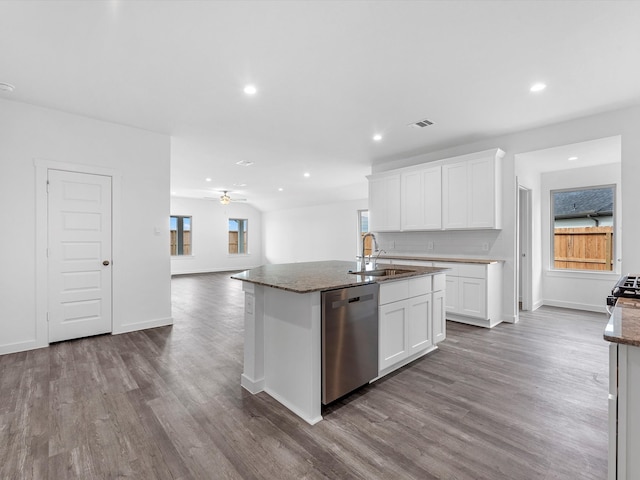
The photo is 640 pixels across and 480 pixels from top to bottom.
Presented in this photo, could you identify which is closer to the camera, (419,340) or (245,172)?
(419,340)

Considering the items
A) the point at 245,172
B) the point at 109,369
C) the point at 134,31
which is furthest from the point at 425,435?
the point at 245,172

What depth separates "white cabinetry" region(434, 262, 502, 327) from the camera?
166 inches

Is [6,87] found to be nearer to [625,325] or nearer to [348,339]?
[348,339]

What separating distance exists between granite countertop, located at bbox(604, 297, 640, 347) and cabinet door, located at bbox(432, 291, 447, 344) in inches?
68.3

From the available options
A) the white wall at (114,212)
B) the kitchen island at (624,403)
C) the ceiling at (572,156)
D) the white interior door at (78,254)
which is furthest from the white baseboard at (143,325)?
the ceiling at (572,156)

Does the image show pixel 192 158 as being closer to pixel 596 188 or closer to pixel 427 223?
pixel 427 223

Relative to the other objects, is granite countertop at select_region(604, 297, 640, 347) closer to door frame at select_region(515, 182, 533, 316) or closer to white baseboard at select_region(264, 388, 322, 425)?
white baseboard at select_region(264, 388, 322, 425)

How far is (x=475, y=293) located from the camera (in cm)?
429

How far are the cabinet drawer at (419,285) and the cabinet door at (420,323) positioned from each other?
49 millimetres

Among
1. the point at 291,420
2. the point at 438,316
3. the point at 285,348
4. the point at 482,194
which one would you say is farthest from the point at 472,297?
the point at 291,420

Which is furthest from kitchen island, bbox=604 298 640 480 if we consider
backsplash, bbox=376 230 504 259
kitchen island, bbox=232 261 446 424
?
backsplash, bbox=376 230 504 259

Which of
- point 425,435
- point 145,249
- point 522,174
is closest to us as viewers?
point 425,435

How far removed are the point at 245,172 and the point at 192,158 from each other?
1.40 meters

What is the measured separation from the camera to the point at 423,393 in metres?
2.43
